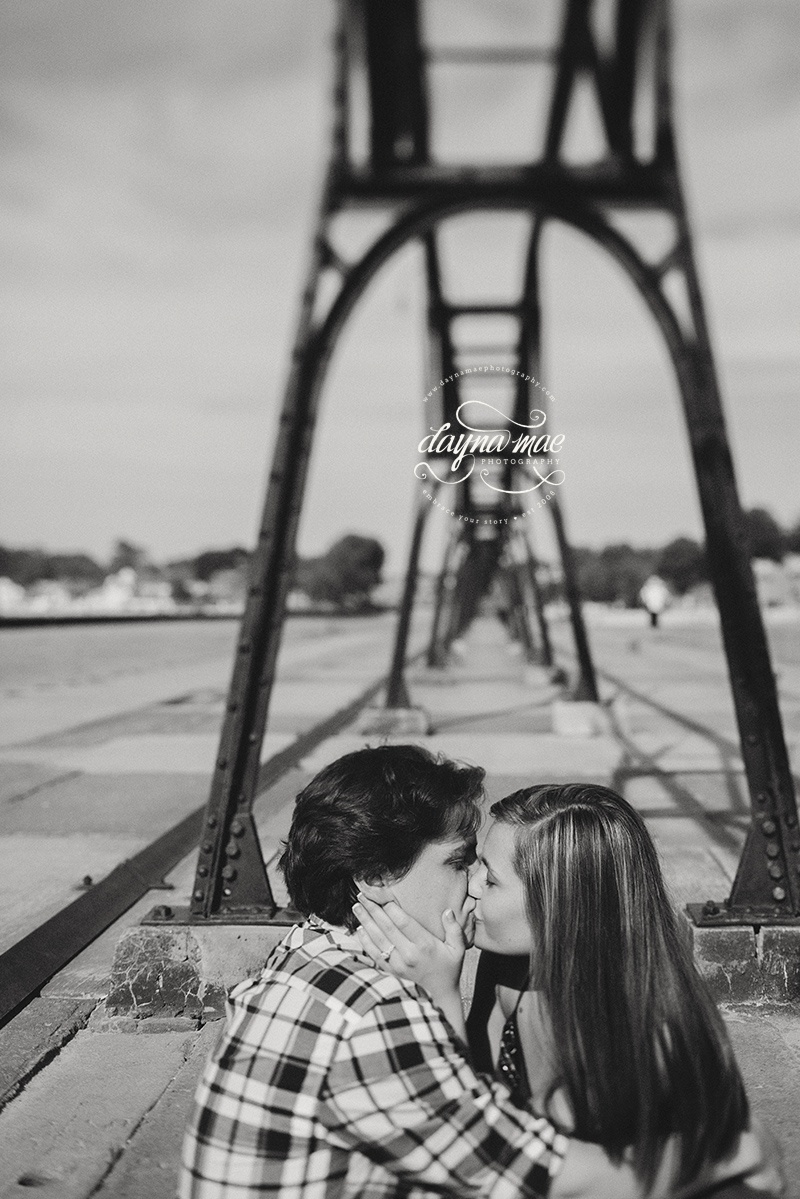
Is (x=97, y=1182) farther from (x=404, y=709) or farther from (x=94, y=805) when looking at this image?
(x=404, y=709)

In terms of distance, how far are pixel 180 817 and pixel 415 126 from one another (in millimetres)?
4141

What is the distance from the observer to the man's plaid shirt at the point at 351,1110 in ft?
5.25

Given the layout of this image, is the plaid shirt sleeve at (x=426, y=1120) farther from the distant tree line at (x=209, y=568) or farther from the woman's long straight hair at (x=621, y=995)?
the distant tree line at (x=209, y=568)

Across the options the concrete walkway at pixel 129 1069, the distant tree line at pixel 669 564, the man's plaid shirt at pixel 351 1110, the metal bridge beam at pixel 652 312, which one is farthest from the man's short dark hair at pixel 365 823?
the distant tree line at pixel 669 564

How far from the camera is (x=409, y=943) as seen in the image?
1909 millimetres

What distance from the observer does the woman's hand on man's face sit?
1.89 meters

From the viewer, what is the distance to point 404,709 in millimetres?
9430

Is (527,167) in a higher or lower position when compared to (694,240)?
higher

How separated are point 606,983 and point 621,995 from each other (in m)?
0.03

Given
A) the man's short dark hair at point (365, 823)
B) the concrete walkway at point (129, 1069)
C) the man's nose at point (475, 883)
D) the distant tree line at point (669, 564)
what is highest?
the distant tree line at point (669, 564)

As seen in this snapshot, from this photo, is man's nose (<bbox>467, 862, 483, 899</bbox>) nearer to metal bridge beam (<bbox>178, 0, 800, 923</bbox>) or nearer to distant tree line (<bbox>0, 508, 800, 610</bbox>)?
metal bridge beam (<bbox>178, 0, 800, 923</bbox>)

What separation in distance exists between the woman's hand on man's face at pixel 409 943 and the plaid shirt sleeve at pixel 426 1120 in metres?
0.23

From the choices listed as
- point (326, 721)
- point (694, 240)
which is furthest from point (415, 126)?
→ point (326, 721)

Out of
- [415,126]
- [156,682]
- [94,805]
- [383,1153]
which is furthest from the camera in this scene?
[156,682]
